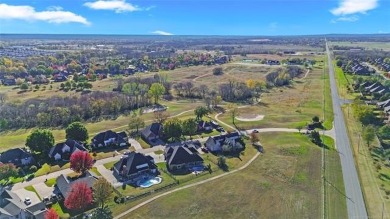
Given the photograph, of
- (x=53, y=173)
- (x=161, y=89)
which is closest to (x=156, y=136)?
(x=53, y=173)

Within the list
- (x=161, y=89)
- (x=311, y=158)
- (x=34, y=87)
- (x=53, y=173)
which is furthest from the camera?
(x=34, y=87)

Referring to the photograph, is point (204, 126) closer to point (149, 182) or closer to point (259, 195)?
point (149, 182)

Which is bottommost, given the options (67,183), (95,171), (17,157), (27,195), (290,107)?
(290,107)

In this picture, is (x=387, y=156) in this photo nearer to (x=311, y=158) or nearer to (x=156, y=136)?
(x=311, y=158)

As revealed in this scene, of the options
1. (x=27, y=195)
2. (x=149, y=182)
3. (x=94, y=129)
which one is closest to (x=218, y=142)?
(x=149, y=182)

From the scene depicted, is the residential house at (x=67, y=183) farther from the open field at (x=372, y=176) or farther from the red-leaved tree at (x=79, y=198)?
the open field at (x=372, y=176)

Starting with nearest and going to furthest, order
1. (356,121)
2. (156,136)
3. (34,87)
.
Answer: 1. (156,136)
2. (356,121)
3. (34,87)

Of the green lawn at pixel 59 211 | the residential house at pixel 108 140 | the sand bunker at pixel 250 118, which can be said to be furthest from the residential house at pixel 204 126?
the green lawn at pixel 59 211

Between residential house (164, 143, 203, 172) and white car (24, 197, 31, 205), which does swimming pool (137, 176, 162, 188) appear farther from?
white car (24, 197, 31, 205)
